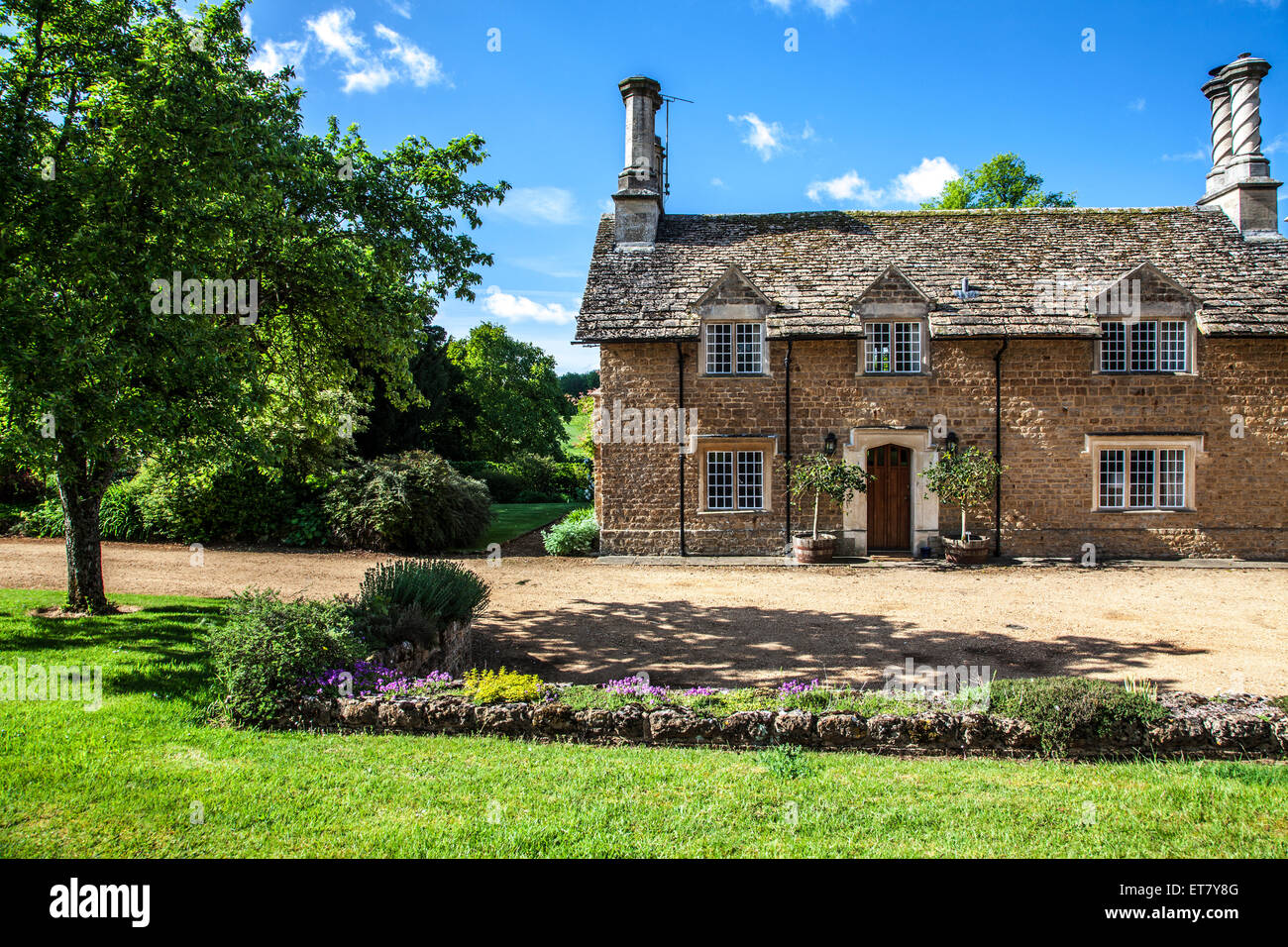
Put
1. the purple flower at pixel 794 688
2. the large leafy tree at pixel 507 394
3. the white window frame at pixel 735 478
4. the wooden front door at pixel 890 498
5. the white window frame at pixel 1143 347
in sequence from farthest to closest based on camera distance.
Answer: the large leafy tree at pixel 507 394
the wooden front door at pixel 890 498
the white window frame at pixel 735 478
the white window frame at pixel 1143 347
the purple flower at pixel 794 688

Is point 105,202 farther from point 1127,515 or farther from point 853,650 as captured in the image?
point 1127,515

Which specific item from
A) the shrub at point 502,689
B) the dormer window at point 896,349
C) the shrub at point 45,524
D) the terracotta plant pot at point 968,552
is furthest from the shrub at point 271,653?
the shrub at point 45,524

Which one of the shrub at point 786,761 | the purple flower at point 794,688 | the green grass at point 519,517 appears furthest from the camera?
the green grass at point 519,517

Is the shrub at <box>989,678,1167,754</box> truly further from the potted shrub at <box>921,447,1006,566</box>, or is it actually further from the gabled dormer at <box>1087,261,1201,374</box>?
the gabled dormer at <box>1087,261,1201,374</box>

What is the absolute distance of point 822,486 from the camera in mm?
18391

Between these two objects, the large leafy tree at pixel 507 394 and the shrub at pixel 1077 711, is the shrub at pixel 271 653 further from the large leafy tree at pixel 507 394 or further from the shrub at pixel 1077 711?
the large leafy tree at pixel 507 394

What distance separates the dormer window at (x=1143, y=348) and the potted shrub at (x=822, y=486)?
7131 mm

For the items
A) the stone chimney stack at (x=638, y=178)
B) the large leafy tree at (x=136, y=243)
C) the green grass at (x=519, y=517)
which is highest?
the stone chimney stack at (x=638, y=178)

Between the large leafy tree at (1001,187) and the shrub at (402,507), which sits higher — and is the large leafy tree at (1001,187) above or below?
above

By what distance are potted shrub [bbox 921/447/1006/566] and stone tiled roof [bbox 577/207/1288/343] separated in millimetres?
3134

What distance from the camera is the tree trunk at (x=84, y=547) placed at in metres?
11.1

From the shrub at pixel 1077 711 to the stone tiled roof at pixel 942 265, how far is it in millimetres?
13414

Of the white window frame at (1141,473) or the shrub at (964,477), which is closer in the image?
the shrub at (964,477)
